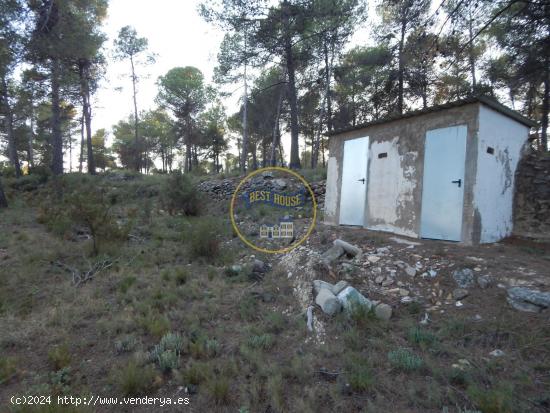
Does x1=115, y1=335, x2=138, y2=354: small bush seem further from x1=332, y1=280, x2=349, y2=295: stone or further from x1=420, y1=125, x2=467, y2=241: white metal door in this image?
x1=420, y1=125, x2=467, y2=241: white metal door

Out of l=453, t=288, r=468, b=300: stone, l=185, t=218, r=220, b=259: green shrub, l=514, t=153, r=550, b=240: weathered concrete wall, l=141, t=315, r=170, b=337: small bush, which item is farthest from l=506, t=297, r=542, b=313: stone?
l=185, t=218, r=220, b=259: green shrub

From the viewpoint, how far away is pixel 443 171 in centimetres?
550

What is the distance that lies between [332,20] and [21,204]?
576 inches

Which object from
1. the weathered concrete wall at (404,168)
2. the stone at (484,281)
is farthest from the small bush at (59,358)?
the weathered concrete wall at (404,168)

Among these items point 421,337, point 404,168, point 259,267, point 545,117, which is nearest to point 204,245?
point 259,267

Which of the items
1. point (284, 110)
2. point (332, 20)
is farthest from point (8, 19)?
point (284, 110)

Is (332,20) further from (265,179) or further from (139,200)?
(139,200)

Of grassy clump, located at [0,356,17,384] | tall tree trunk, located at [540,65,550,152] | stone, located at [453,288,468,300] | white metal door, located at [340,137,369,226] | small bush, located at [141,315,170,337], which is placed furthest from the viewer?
tall tree trunk, located at [540,65,550,152]

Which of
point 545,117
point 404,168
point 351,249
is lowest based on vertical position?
point 351,249

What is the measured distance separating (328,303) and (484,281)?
87.5 inches

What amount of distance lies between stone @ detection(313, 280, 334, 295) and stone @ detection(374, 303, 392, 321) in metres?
0.78

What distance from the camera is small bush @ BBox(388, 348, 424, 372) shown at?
275cm

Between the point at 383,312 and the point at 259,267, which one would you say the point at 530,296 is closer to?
the point at 383,312

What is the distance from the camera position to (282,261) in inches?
237
